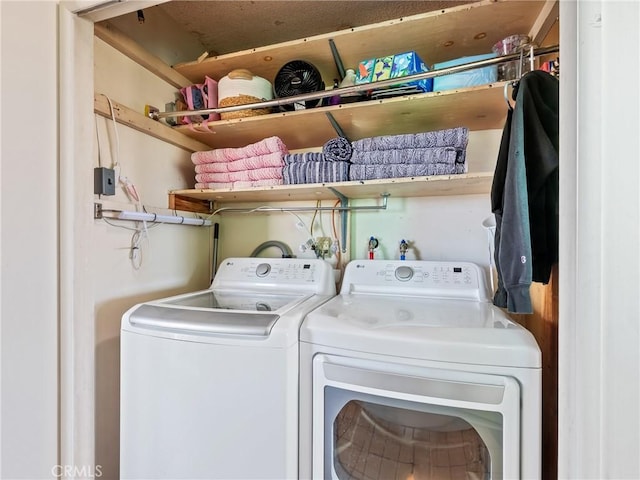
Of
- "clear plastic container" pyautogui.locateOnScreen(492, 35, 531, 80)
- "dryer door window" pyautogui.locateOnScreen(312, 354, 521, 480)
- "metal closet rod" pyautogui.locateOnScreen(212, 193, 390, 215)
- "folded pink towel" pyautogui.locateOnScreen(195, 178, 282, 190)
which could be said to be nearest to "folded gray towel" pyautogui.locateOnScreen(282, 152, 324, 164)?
"folded pink towel" pyautogui.locateOnScreen(195, 178, 282, 190)

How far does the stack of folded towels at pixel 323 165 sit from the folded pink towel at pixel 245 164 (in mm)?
57

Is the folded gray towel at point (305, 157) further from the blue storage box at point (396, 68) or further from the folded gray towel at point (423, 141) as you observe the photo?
the blue storage box at point (396, 68)

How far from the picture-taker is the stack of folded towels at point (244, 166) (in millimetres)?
1408

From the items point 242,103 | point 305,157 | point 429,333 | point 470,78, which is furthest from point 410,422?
point 242,103

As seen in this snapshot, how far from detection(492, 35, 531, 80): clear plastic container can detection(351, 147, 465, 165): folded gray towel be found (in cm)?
31

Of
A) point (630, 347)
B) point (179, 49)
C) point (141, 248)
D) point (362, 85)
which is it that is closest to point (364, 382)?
point (630, 347)

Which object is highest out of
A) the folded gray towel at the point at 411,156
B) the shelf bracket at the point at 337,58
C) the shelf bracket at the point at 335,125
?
the shelf bracket at the point at 337,58

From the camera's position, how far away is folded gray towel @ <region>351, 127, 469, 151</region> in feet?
3.74

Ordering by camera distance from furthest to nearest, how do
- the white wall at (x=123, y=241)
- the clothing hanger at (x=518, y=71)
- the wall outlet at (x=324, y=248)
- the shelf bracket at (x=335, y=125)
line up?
the wall outlet at (x=324, y=248) < the shelf bracket at (x=335, y=125) < the white wall at (x=123, y=241) < the clothing hanger at (x=518, y=71)

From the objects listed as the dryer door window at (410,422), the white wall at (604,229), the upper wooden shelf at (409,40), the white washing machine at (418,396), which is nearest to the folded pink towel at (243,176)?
the upper wooden shelf at (409,40)

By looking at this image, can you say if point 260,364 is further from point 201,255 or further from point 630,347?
point 201,255

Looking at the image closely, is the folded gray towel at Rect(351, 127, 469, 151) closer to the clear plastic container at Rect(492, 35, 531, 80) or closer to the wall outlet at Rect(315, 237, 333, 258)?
the clear plastic container at Rect(492, 35, 531, 80)

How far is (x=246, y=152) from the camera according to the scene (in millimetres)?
1443

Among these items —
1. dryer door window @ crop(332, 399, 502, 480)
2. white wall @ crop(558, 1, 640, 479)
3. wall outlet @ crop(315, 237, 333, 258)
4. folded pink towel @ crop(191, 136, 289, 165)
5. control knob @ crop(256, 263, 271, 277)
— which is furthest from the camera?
wall outlet @ crop(315, 237, 333, 258)
